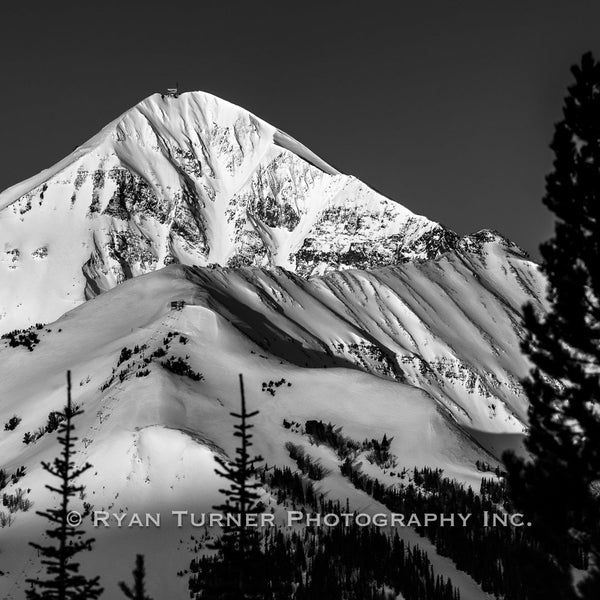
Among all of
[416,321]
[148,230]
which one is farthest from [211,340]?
[148,230]

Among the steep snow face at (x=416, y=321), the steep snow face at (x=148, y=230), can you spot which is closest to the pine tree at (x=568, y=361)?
the steep snow face at (x=416, y=321)

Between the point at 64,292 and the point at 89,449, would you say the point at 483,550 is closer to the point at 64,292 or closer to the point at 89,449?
the point at 89,449

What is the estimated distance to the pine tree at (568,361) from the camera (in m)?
20.0

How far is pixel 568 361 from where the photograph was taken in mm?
20734

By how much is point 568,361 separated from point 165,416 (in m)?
22.9

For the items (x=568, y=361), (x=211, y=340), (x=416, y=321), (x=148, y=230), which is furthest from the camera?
(x=148, y=230)

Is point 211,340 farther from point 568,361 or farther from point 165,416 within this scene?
point 568,361

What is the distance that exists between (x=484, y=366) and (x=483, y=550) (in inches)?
3238

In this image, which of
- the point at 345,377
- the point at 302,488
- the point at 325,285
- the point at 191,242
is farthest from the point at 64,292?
the point at 302,488

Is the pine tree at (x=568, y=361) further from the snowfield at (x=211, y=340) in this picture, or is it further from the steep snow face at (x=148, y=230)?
the steep snow face at (x=148, y=230)

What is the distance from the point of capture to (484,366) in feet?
376

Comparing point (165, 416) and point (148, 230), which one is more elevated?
point (148, 230)

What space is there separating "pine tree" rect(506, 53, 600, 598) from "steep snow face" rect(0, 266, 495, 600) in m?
12.5

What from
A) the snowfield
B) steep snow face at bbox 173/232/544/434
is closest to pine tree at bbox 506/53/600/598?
the snowfield
